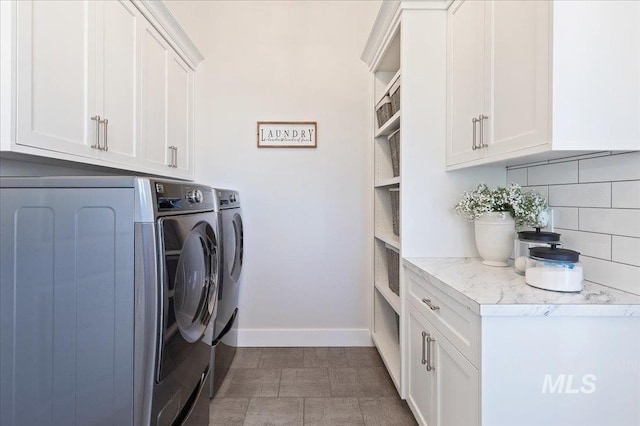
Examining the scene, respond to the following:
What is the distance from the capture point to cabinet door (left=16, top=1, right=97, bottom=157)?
1.11 m

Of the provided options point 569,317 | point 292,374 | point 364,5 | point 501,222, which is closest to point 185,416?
point 292,374

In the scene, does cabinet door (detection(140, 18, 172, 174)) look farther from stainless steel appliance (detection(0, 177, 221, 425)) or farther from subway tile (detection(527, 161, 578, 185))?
subway tile (detection(527, 161, 578, 185))

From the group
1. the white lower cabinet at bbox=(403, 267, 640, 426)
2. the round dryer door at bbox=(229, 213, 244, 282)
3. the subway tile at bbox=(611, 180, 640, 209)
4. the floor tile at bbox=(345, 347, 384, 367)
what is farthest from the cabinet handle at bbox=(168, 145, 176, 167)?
the subway tile at bbox=(611, 180, 640, 209)

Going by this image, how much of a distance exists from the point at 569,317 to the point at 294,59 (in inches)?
98.4

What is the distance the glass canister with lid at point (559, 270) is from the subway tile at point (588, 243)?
21 centimetres

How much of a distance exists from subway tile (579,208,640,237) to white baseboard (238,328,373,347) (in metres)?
1.79

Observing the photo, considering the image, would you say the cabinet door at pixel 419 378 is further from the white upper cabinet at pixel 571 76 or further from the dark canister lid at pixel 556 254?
the white upper cabinet at pixel 571 76

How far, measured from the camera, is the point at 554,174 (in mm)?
1513

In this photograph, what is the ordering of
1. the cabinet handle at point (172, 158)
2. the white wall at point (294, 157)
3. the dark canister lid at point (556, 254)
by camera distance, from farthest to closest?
1. the white wall at point (294, 157)
2. the cabinet handle at point (172, 158)
3. the dark canister lid at point (556, 254)

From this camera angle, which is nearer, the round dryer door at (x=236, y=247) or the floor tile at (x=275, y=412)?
the floor tile at (x=275, y=412)

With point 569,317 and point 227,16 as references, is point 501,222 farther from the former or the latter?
point 227,16

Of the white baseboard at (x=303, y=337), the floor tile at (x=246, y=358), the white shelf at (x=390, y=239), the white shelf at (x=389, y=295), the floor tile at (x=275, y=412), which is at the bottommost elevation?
the floor tile at (x=275, y=412)

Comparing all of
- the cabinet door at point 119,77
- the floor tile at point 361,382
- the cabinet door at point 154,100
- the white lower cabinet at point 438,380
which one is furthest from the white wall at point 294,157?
the white lower cabinet at point 438,380

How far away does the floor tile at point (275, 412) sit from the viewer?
182cm
